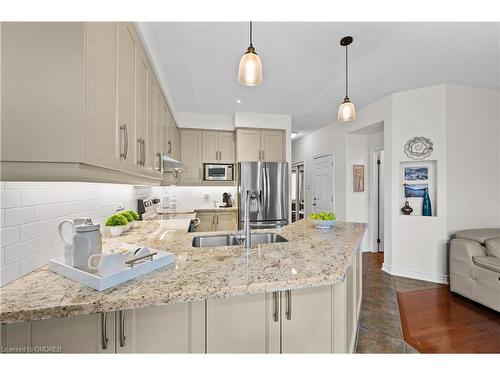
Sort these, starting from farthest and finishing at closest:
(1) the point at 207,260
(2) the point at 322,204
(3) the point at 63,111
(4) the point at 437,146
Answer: (2) the point at 322,204
(4) the point at 437,146
(1) the point at 207,260
(3) the point at 63,111

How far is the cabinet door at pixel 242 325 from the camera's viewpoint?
99 cm

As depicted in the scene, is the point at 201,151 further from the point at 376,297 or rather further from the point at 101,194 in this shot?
the point at 376,297

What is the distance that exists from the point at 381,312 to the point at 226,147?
3.37 m

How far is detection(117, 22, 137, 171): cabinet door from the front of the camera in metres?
1.22

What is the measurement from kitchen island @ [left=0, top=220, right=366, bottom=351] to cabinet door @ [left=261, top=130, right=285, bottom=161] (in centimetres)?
286

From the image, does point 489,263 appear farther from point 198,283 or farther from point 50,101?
point 50,101

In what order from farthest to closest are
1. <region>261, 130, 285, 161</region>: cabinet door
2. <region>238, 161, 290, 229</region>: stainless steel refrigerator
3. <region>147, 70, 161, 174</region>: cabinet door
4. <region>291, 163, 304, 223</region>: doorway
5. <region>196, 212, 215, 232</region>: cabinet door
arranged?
<region>291, 163, 304, 223</region>: doorway → <region>261, 130, 285, 161</region>: cabinet door → <region>196, 212, 215, 232</region>: cabinet door → <region>238, 161, 290, 229</region>: stainless steel refrigerator → <region>147, 70, 161, 174</region>: cabinet door

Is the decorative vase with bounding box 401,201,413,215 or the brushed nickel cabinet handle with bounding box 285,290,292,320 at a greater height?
the decorative vase with bounding box 401,201,413,215

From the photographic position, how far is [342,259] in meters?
1.15

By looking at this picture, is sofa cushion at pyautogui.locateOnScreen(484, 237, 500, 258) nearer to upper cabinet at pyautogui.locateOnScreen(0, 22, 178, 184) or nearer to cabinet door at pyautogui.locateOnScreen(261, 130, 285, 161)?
cabinet door at pyautogui.locateOnScreen(261, 130, 285, 161)

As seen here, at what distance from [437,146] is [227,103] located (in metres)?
3.07

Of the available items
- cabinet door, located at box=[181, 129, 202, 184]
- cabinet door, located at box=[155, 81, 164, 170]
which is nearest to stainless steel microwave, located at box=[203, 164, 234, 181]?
cabinet door, located at box=[181, 129, 202, 184]
